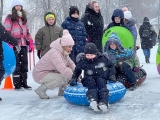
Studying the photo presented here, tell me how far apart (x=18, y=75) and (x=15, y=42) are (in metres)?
1.25

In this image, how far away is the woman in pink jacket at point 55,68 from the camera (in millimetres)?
5359

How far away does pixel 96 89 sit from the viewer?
4.68 m

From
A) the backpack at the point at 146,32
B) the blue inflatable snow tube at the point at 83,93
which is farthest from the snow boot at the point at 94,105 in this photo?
the backpack at the point at 146,32

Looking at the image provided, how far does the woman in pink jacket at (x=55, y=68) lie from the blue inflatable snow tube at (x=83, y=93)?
468 mm

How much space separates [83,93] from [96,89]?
23 cm

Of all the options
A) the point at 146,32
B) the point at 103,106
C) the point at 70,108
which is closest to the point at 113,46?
the point at 70,108

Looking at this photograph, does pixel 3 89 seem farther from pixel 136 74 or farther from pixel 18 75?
pixel 136 74

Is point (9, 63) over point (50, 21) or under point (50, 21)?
under

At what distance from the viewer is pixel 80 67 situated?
4.95m

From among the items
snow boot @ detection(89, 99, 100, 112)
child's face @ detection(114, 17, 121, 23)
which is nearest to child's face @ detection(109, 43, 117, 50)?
child's face @ detection(114, 17, 121, 23)

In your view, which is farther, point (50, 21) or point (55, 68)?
point (50, 21)

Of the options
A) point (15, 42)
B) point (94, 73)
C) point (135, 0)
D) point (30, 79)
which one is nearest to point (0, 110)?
point (15, 42)

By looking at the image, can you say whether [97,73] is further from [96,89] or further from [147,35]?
[147,35]

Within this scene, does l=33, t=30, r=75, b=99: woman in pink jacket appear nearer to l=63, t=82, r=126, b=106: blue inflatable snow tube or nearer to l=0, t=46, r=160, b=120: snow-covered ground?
l=0, t=46, r=160, b=120: snow-covered ground
